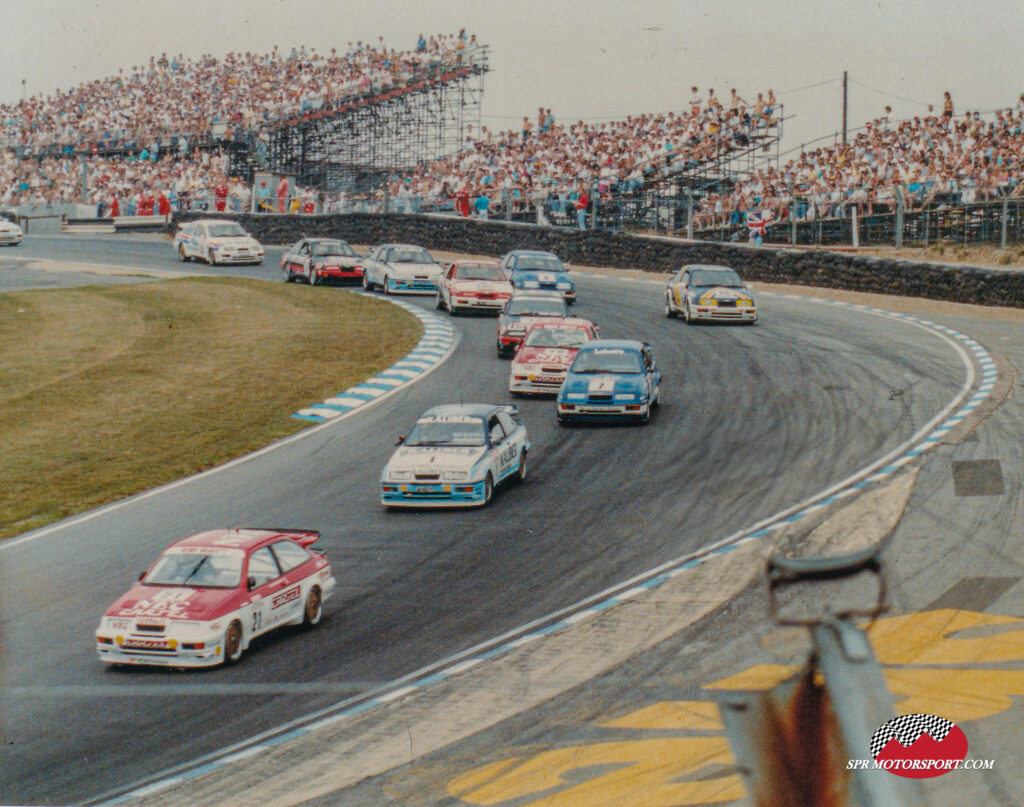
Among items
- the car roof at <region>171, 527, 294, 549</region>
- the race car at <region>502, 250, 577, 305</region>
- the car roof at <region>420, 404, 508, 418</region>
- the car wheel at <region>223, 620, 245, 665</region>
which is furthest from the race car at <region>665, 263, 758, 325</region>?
the car wheel at <region>223, 620, 245, 665</region>

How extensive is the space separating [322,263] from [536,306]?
12.4 m

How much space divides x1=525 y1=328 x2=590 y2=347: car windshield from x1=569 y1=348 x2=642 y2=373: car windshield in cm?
161

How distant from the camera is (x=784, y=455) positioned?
683 inches

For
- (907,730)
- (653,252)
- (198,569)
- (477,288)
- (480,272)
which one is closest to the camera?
(907,730)

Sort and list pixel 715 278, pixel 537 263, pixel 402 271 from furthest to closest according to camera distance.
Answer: pixel 402 271, pixel 537 263, pixel 715 278

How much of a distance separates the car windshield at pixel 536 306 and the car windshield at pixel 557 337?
310cm

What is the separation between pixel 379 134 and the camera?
32.1 m

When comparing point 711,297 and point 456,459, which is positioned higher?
point 711,297

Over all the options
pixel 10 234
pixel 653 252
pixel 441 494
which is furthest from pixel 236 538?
pixel 10 234

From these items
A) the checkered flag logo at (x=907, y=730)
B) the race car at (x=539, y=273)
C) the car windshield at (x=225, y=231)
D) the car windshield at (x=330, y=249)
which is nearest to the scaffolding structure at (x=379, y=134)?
the car windshield at (x=330, y=249)

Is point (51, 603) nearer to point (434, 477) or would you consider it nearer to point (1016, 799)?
point (434, 477)

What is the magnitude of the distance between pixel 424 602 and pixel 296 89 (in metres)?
19.0

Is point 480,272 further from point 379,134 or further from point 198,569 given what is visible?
point 198,569

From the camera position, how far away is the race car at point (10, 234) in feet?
168
